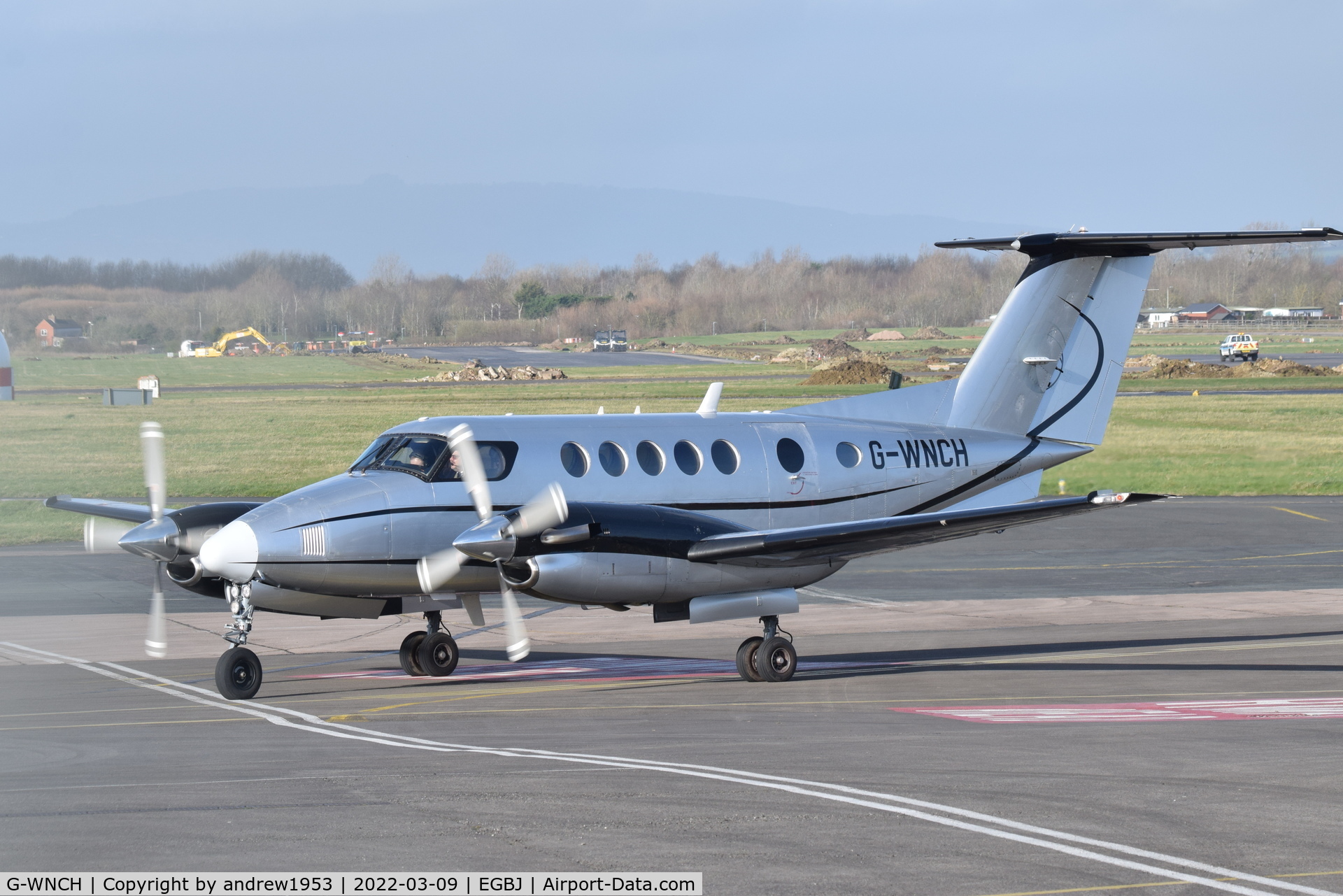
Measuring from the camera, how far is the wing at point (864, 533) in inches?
622

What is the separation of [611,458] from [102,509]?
758 centimetres

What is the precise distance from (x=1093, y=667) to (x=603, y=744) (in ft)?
26.1

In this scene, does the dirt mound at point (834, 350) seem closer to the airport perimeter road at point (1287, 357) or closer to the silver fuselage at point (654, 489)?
the airport perimeter road at point (1287, 357)

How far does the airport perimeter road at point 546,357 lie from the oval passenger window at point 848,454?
87.8m

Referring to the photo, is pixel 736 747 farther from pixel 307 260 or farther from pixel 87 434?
pixel 307 260

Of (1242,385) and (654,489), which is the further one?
(1242,385)

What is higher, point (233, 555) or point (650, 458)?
point (650, 458)

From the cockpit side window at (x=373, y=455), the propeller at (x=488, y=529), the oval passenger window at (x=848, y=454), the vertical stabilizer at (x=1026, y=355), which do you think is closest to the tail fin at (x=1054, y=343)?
the vertical stabilizer at (x=1026, y=355)

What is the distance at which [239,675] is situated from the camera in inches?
616

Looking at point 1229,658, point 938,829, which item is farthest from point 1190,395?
point 938,829

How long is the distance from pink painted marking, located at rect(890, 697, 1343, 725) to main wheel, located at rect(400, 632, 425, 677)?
647 centimetres

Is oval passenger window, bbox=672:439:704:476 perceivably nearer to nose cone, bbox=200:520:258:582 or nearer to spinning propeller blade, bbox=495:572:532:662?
spinning propeller blade, bbox=495:572:532:662

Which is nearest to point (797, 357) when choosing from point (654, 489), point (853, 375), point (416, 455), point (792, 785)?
point (853, 375)
